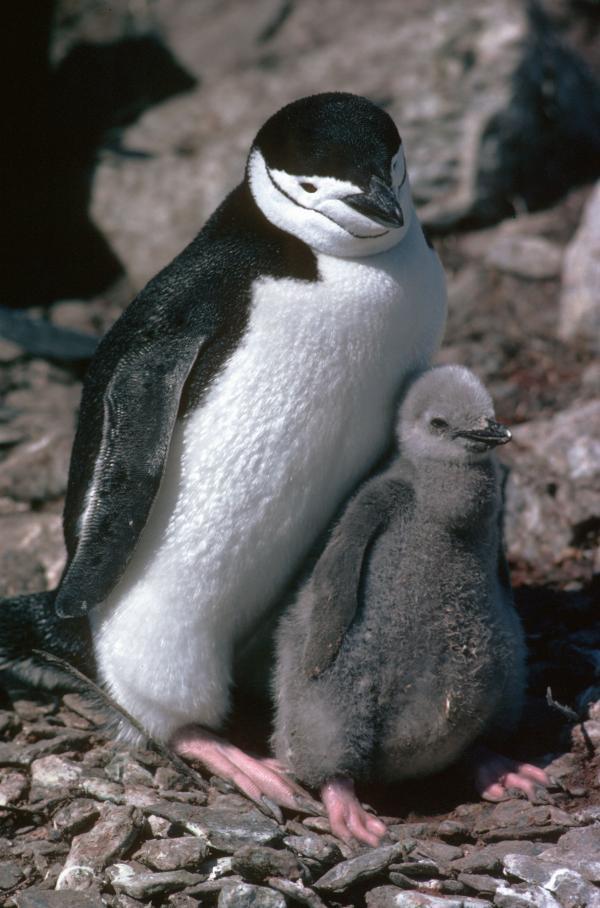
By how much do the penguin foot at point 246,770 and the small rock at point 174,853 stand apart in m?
0.22

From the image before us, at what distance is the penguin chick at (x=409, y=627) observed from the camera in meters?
2.54

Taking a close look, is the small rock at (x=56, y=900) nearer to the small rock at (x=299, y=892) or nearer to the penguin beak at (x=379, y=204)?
the small rock at (x=299, y=892)

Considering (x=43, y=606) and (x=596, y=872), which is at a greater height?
(x=43, y=606)

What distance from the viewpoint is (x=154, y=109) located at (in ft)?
19.8

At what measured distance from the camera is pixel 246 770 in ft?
8.96

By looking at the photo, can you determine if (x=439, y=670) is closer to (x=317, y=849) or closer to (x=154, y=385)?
(x=317, y=849)

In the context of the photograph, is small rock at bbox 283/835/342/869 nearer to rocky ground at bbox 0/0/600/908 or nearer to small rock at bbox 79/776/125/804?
rocky ground at bbox 0/0/600/908

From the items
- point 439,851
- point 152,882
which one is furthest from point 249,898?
point 439,851

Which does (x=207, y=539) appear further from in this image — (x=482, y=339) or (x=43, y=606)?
(x=482, y=339)

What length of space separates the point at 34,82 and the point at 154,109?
60 centimetres

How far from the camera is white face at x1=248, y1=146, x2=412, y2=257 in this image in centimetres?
255

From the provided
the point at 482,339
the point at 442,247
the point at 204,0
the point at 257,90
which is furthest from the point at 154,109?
the point at 482,339

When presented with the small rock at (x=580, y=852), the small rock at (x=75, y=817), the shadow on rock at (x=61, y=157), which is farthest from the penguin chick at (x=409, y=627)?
the shadow on rock at (x=61, y=157)

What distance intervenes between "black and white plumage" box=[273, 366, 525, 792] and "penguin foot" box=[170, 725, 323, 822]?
5 centimetres
